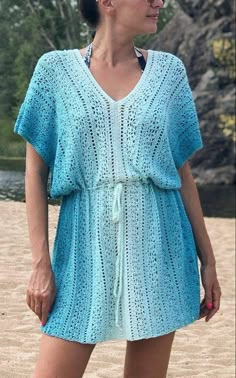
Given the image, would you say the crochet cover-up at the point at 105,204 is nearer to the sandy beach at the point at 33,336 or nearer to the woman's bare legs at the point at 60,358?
the woman's bare legs at the point at 60,358

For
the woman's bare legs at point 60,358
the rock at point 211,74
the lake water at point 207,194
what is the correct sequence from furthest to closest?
the rock at point 211,74 → the lake water at point 207,194 → the woman's bare legs at point 60,358

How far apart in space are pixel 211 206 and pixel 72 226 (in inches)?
457

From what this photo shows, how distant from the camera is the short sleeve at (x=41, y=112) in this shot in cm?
136

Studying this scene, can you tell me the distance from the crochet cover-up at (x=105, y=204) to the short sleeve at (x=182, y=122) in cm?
5

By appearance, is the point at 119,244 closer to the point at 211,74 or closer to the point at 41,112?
the point at 41,112

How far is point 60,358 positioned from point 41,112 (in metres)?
0.43

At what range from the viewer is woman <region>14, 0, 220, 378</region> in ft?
4.34

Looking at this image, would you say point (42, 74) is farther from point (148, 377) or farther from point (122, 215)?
point (148, 377)

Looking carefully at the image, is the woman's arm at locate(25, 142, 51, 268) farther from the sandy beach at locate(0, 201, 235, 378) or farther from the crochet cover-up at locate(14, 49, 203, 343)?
the sandy beach at locate(0, 201, 235, 378)

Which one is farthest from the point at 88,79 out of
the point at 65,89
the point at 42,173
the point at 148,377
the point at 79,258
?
the point at 148,377

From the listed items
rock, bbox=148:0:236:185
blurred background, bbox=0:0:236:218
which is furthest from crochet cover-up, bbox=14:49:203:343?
rock, bbox=148:0:236:185

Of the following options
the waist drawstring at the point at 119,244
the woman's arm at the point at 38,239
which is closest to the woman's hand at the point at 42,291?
the woman's arm at the point at 38,239

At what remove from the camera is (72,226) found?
1.35 meters

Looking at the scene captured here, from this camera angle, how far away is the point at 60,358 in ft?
4.23
